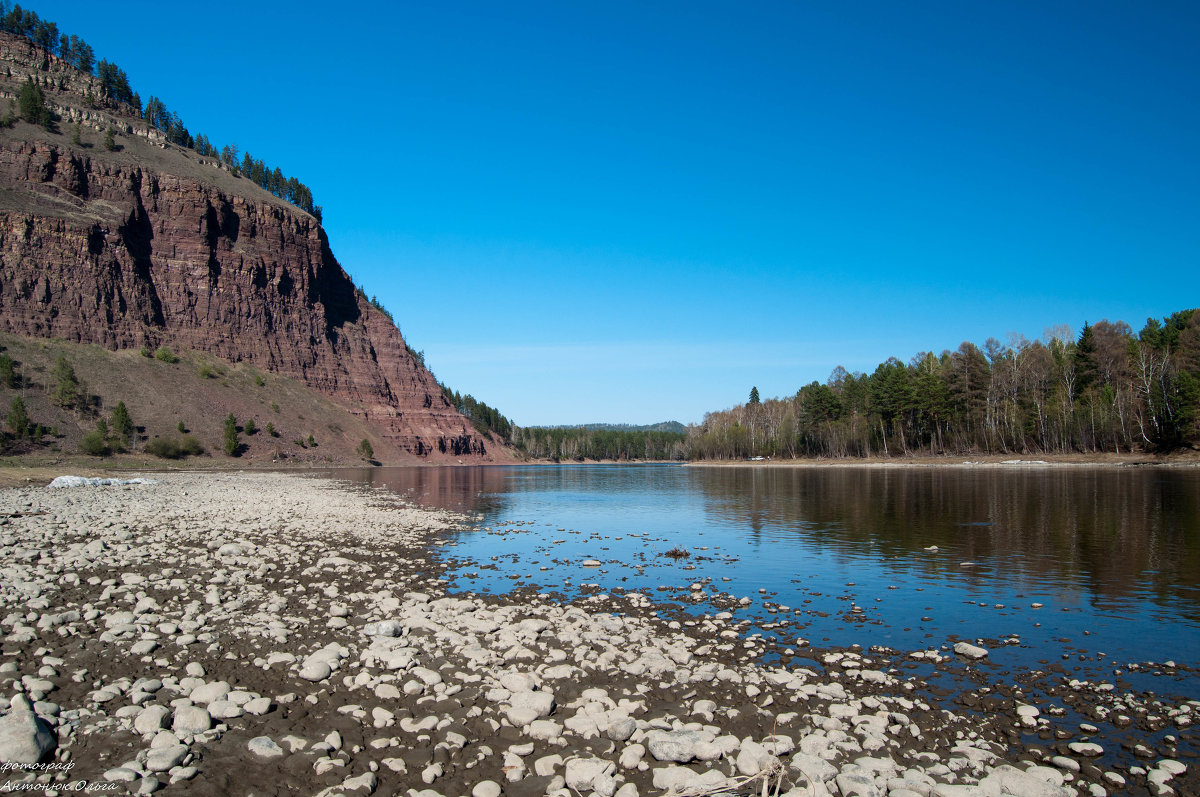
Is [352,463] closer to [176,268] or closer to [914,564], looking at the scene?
[176,268]

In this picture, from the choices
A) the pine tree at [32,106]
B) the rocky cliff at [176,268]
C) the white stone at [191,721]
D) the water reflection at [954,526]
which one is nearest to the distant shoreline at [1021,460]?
the water reflection at [954,526]

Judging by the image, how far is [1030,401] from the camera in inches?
3499

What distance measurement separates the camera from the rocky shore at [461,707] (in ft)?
21.3

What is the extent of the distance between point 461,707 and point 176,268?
433 ft

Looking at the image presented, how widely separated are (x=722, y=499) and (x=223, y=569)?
111 feet

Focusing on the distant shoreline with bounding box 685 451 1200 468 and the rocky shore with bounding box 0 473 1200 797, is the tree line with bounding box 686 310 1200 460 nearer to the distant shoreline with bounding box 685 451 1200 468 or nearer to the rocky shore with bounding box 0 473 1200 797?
the distant shoreline with bounding box 685 451 1200 468

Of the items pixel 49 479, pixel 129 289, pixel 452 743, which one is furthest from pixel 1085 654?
pixel 129 289

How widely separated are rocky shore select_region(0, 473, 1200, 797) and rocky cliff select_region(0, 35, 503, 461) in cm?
10954

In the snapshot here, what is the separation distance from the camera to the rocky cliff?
96938 mm

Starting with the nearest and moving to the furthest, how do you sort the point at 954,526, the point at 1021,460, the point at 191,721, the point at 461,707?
1. the point at 191,721
2. the point at 461,707
3. the point at 954,526
4. the point at 1021,460

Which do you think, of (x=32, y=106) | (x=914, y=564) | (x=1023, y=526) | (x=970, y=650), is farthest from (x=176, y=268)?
(x=970, y=650)

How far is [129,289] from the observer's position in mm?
104375

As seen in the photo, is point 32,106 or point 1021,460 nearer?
point 1021,460

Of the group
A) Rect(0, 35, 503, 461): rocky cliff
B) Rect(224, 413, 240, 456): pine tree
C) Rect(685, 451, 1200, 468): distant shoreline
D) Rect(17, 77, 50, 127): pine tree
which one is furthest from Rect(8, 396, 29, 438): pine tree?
Rect(685, 451, 1200, 468): distant shoreline
